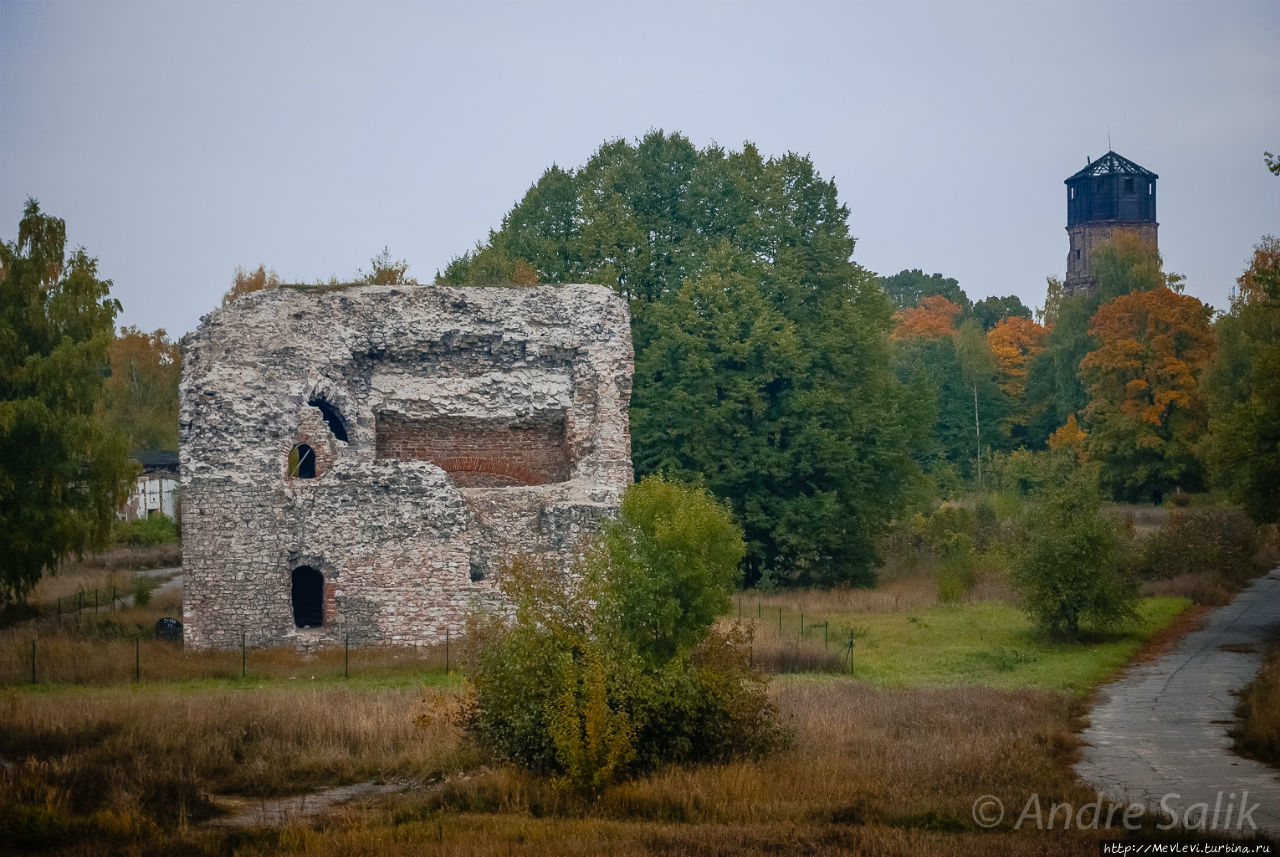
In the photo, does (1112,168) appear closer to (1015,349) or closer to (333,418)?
(1015,349)

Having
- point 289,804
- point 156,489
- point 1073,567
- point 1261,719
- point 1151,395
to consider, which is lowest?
point 289,804

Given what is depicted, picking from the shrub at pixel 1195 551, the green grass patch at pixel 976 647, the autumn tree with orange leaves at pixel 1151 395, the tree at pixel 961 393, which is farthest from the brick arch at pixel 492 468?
the tree at pixel 961 393

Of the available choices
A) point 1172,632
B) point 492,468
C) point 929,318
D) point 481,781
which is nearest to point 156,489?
point 492,468

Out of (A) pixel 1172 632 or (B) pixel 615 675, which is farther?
(A) pixel 1172 632

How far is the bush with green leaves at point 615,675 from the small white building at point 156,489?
38.9 m

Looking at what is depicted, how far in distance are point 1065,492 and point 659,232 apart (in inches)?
739

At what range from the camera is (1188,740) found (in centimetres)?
1599

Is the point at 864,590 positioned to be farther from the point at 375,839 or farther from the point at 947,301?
the point at 947,301

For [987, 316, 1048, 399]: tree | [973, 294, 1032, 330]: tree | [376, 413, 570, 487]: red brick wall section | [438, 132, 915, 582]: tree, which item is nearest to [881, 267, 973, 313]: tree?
[973, 294, 1032, 330]: tree

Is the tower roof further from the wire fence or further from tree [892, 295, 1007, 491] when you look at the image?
the wire fence

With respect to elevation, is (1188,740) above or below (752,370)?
below

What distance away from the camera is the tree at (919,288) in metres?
102

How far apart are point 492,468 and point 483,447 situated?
0.48 m

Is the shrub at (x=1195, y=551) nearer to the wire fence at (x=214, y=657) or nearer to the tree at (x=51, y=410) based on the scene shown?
the wire fence at (x=214, y=657)
